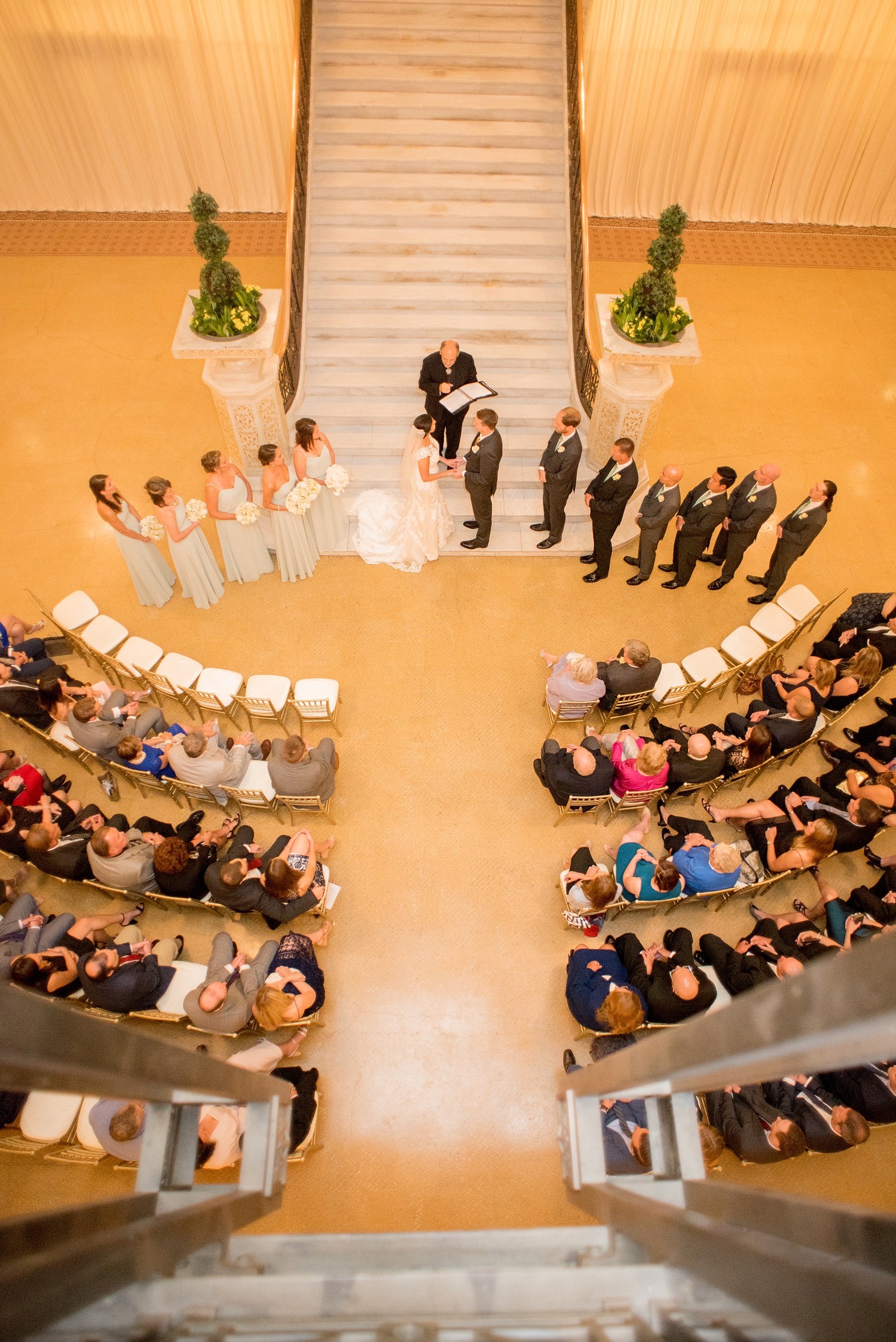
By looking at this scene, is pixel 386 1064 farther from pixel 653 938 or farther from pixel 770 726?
pixel 770 726

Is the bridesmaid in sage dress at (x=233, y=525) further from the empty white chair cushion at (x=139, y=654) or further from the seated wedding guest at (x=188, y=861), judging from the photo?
the seated wedding guest at (x=188, y=861)

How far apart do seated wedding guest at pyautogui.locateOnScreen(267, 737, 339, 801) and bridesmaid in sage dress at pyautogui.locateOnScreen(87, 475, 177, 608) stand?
8.32 ft

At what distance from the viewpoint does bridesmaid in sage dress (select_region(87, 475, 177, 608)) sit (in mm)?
7062

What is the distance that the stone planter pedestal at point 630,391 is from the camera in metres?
8.06

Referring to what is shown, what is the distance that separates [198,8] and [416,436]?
7.29m

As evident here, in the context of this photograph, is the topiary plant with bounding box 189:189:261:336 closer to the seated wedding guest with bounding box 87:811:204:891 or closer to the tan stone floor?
the tan stone floor

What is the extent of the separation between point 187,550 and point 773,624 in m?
5.44

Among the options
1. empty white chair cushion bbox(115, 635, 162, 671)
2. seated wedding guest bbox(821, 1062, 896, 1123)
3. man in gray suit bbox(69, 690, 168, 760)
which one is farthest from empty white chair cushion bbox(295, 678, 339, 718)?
seated wedding guest bbox(821, 1062, 896, 1123)

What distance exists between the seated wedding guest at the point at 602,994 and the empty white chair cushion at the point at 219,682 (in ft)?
11.6

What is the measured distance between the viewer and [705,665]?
740cm

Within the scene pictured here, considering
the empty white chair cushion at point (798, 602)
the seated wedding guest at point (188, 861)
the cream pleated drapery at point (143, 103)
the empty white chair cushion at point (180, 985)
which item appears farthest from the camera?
the cream pleated drapery at point (143, 103)

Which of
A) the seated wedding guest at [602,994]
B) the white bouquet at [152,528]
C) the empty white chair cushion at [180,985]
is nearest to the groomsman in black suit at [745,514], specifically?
the seated wedding guest at [602,994]

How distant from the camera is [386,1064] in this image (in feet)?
19.3

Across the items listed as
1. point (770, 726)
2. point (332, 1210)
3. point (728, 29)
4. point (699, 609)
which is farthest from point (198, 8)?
point (332, 1210)
